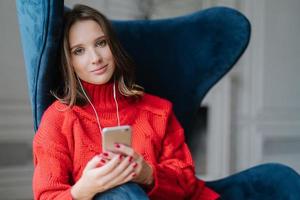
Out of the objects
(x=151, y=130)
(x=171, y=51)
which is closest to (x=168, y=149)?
(x=151, y=130)

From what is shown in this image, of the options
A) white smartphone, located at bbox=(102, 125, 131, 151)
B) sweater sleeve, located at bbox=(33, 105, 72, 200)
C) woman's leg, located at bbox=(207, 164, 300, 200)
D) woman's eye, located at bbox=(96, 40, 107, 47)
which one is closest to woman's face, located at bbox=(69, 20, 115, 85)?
woman's eye, located at bbox=(96, 40, 107, 47)

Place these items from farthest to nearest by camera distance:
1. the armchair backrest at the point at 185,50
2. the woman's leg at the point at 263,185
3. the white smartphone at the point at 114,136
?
1. the armchair backrest at the point at 185,50
2. the woman's leg at the point at 263,185
3. the white smartphone at the point at 114,136

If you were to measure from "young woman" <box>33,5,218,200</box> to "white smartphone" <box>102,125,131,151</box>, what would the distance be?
0.01 m

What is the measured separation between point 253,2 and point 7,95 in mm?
1126

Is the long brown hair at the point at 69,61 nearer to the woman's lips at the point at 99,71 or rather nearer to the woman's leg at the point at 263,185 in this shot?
the woman's lips at the point at 99,71

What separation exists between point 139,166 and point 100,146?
160 mm

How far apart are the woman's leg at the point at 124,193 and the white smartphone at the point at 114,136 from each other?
81mm

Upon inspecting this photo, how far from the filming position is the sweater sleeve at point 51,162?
2.82 feet

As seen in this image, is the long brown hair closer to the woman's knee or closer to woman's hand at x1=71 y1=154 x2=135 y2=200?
woman's hand at x1=71 y1=154 x2=135 y2=200

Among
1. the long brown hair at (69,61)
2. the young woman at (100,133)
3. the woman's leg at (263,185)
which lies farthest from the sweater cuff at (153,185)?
the woman's leg at (263,185)

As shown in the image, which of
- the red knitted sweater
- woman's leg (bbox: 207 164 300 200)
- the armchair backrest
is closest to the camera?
the red knitted sweater

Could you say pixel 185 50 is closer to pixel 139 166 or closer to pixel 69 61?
pixel 69 61

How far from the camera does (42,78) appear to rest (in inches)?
38.8

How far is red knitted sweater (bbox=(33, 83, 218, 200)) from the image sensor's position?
89 cm
